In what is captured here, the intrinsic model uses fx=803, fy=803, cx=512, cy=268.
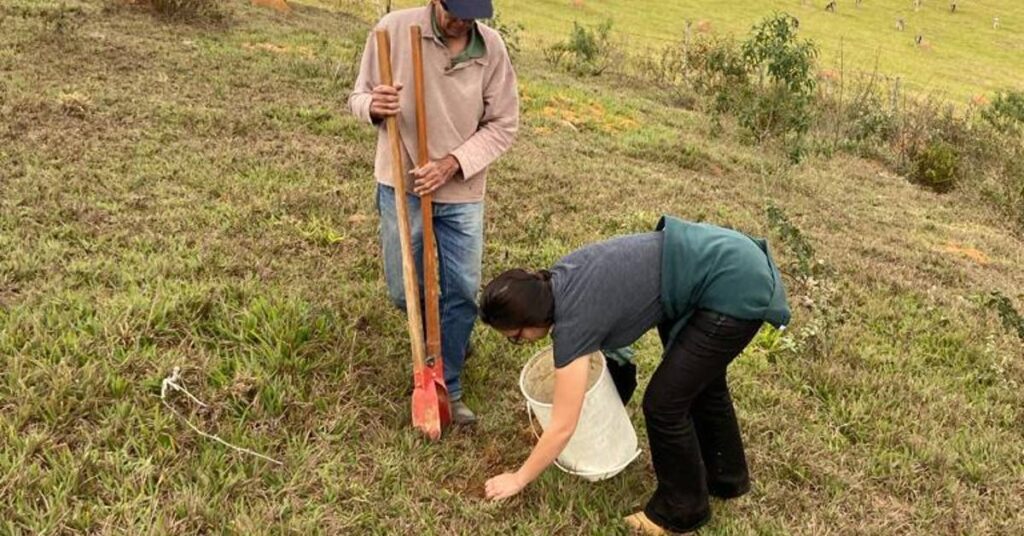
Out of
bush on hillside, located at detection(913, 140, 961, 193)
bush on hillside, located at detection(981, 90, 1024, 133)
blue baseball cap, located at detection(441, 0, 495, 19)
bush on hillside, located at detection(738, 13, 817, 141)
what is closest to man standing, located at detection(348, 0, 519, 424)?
blue baseball cap, located at detection(441, 0, 495, 19)

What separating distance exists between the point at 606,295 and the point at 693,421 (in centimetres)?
81

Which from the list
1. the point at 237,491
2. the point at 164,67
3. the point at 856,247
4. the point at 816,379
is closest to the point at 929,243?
the point at 856,247

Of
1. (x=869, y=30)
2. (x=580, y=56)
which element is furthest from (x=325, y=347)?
(x=869, y=30)

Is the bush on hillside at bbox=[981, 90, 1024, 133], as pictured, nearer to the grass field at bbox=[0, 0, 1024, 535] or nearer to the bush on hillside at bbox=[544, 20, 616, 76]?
the bush on hillside at bbox=[544, 20, 616, 76]

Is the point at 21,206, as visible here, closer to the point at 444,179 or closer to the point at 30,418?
the point at 30,418

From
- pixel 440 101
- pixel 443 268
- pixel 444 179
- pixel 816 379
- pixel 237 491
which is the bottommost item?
pixel 816 379

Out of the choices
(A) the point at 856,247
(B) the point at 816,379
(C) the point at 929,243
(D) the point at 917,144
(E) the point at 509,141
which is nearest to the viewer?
(E) the point at 509,141

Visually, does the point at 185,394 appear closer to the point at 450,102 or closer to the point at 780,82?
the point at 450,102

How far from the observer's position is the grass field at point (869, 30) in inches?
1032

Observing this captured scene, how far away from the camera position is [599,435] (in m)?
2.92

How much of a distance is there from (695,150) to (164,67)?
5.98 metres

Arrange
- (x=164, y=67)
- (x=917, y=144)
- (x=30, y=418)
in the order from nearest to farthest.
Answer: (x=30, y=418) < (x=164, y=67) < (x=917, y=144)

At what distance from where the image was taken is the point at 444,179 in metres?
2.97

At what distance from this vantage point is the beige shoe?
2814mm
